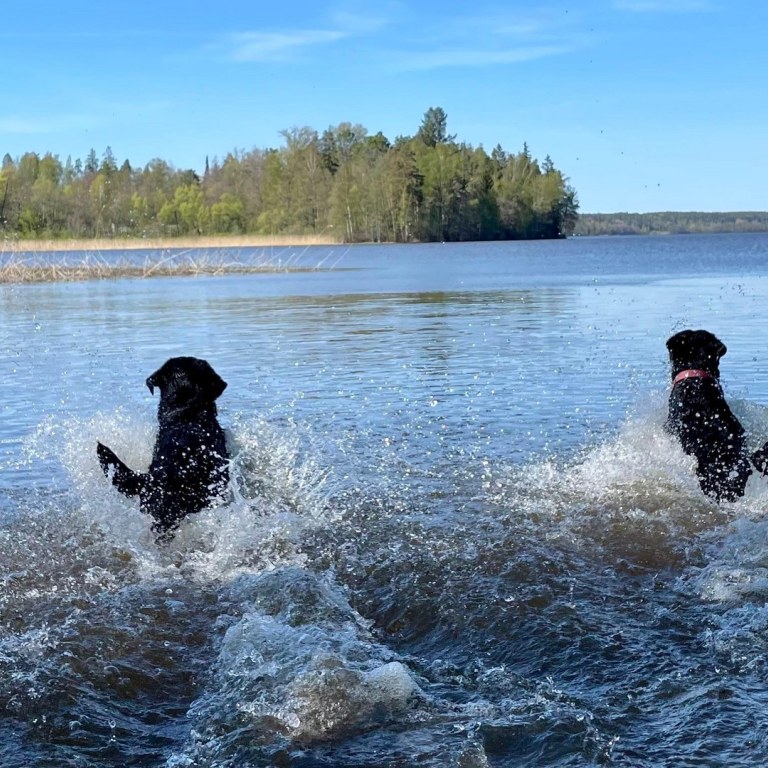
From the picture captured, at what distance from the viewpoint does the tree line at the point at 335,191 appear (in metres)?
107

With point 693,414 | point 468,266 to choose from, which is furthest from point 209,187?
point 693,414

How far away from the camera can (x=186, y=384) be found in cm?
738

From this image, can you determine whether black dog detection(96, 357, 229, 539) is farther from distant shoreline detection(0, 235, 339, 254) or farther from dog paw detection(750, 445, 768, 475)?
distant shoreline detection(0, 235, 339, 254)

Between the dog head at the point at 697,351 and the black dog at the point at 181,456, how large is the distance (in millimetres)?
4101

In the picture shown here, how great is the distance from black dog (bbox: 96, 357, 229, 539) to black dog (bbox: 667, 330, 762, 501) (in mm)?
3805

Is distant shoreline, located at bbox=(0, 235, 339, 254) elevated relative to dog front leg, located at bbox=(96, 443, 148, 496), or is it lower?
elevated

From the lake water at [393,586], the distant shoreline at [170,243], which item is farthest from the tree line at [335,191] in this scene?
the lake water at [393,586]

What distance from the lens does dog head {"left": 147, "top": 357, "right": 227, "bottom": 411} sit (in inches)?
290

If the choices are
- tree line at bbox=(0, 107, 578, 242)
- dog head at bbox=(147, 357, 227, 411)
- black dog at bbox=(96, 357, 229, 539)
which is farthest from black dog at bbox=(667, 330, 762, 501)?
tree line at bbox=(0, 107, 578, 242)

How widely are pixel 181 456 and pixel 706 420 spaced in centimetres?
422

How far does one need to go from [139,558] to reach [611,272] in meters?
40.6

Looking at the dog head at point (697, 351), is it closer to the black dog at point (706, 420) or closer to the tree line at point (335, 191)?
the black dog at point (706, 420)

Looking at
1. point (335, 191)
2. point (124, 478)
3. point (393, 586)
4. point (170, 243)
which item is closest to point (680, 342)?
A: point (393, 586)

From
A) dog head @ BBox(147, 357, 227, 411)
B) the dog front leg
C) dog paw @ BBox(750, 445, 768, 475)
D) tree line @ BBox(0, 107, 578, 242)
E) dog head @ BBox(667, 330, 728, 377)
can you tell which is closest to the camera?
the dog front leg
